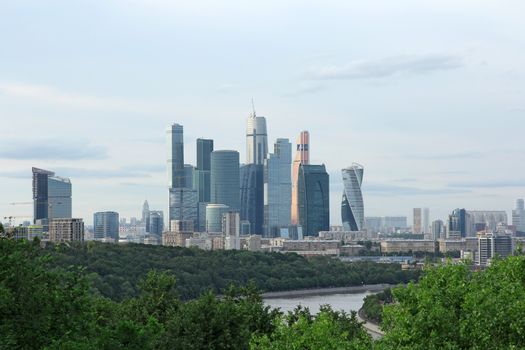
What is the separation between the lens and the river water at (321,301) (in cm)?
12225

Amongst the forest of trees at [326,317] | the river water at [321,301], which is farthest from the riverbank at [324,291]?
the forest of trees at [326,317]

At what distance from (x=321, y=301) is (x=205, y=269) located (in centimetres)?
1739

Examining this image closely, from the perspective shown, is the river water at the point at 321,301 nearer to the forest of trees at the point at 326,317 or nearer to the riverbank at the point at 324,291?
the riverbank at the point at 324,291

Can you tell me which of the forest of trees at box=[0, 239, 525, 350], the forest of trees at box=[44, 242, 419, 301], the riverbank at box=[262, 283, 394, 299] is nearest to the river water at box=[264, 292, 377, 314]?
the riverbank at box=[262, 283, 394, 299]

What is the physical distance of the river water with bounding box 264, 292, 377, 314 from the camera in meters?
122

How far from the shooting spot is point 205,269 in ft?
454

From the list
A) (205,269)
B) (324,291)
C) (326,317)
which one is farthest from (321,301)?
(326,317)

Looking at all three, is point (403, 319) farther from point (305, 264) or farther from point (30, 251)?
point (305, 264)

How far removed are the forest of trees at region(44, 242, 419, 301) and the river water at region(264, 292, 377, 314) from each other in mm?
5374

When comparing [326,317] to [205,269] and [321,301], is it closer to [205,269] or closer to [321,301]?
[321,301]

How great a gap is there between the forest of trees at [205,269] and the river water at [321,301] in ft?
17.6

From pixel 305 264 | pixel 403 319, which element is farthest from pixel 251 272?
pixel 403 319

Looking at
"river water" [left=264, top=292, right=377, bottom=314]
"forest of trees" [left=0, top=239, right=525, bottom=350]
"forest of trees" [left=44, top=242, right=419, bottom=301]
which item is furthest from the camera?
"river water" [left=264, top=292, right=377, bottom=314]

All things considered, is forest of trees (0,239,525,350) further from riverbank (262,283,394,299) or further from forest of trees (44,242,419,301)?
riverbank (262,283,394,299)
